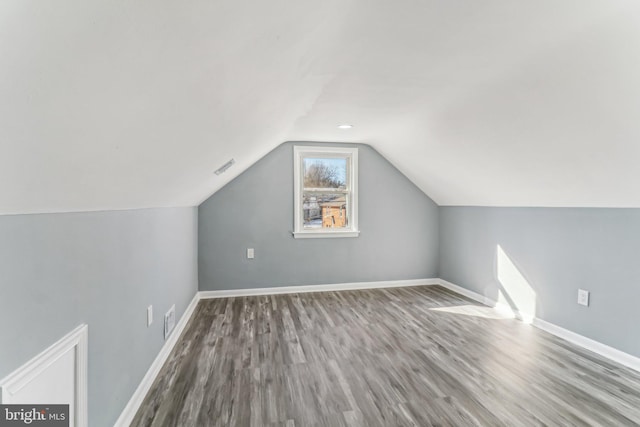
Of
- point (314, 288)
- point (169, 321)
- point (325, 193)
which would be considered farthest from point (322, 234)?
point (169, 321)

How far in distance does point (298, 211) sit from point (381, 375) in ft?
7.59

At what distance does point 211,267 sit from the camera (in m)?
3.75

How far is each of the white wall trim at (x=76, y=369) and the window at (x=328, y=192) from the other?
2901 millimetres

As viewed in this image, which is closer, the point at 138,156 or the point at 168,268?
the point at 138,156

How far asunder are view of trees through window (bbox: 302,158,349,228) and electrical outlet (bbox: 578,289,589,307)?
8.25 ft

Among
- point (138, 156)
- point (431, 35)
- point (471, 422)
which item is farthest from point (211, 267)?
point (431, 35)

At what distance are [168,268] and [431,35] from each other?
2.32m

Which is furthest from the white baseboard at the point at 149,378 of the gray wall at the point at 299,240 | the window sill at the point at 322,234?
the window sill at the point at 322,234

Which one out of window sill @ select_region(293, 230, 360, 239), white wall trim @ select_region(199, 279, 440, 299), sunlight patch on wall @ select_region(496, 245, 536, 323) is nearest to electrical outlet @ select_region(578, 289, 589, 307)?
sunlight patch on wall @ select_region(496, 245, 536, 323)

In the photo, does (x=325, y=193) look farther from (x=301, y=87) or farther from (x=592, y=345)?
(x=592, y=345)

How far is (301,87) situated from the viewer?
6.21ft

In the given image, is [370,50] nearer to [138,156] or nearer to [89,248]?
[138,156]

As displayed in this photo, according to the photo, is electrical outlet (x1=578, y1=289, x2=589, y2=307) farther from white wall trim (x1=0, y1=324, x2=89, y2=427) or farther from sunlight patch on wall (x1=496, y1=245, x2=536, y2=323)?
white wall trim (x1=0, y1=324, x2=89, y2=427)

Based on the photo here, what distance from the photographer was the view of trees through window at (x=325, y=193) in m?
4.10
